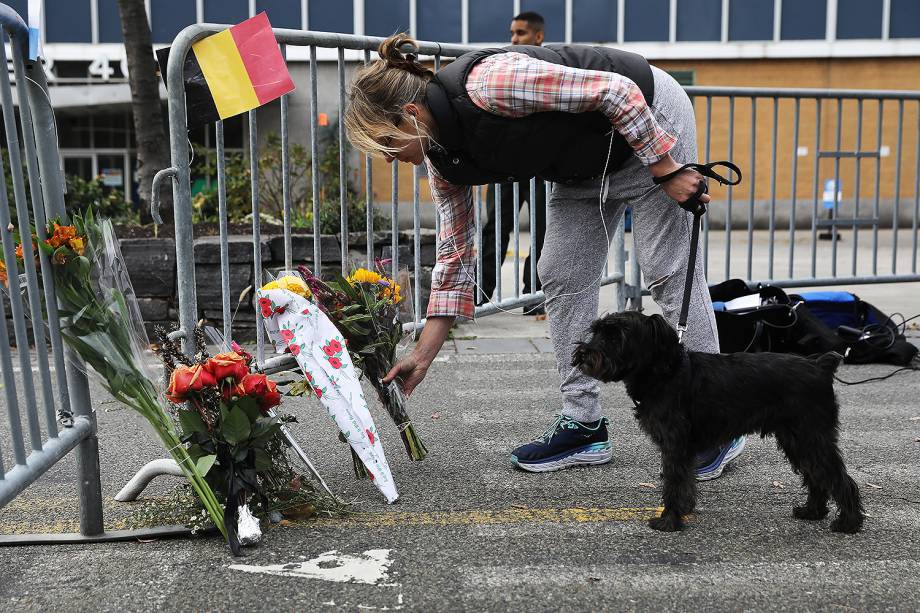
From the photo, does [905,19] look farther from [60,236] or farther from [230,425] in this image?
[60,236]

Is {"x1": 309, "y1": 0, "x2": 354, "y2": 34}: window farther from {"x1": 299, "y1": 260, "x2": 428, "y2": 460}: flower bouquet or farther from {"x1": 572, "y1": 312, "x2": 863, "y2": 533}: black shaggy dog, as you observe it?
{"x1": 572, "y1": 312, "x2": 863, "y2": 533}: black shaggy dog

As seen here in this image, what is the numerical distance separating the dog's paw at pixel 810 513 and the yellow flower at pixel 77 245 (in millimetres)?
2293

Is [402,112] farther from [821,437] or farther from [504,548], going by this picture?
[821,437]

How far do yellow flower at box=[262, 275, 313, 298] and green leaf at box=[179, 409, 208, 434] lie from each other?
1.62 ft

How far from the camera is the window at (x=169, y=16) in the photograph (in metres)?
18.4

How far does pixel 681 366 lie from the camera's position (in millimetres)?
3051

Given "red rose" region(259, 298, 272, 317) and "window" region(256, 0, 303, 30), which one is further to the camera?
"window" region(256, 0, 303, 30)

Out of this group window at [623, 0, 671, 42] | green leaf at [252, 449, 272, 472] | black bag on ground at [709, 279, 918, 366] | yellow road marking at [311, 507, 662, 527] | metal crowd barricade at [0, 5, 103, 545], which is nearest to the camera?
metal crowd barricade at [0, 5, 103, 545]

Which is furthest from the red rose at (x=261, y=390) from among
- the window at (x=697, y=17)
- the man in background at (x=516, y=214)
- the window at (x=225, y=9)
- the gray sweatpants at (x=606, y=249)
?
the window at (x=697, y=17)

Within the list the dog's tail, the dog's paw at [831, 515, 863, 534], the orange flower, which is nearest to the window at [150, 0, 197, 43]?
the orange flower

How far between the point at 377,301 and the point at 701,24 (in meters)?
17.5

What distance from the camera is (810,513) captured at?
10.3ft

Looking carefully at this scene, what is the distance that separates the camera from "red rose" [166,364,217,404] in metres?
2.79

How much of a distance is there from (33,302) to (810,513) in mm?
2387
